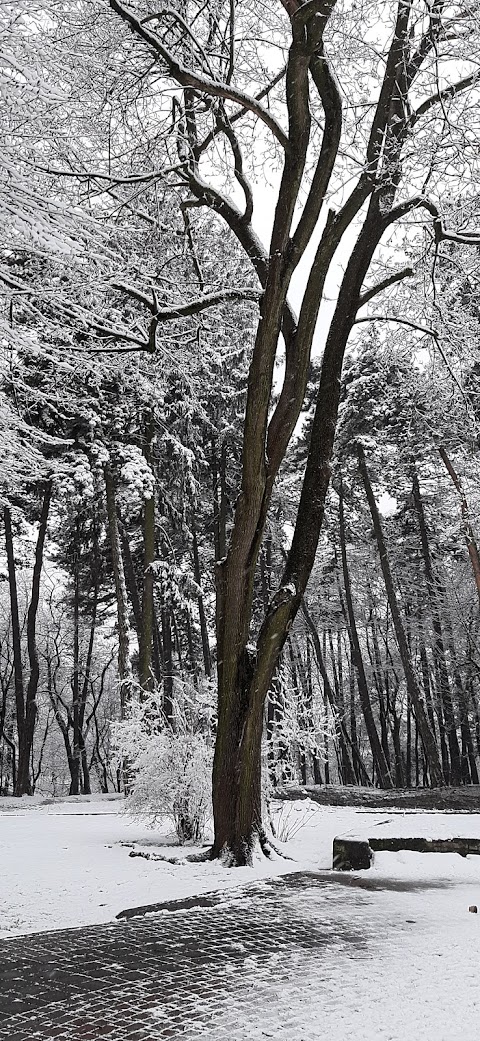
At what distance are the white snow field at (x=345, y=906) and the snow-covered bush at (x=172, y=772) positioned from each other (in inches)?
11.7

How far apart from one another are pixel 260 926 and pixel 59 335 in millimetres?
4565

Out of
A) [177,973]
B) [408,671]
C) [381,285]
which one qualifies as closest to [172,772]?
[177,973]

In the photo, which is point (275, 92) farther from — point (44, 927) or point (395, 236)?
point (44, 927)

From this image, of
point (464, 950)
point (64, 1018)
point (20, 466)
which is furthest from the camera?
point (20, 466)

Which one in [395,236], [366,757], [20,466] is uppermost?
[395,236]

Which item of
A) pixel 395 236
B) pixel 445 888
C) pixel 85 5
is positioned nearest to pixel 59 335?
pixel 85 5

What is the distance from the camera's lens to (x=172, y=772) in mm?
6367

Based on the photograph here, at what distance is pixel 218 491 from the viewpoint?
19391 millimetres

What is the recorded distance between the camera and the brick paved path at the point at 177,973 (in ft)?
6.99

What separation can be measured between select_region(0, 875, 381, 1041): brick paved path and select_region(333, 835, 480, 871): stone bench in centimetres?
139

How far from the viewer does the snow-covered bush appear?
20.5 ft

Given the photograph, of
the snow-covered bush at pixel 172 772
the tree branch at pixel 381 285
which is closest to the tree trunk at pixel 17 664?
the snow-covered bush at pixel 172 772

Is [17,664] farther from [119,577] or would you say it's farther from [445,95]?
[445,95]

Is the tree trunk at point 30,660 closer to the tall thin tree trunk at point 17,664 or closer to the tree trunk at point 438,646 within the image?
the tall thin tree trunk at point 17,664
